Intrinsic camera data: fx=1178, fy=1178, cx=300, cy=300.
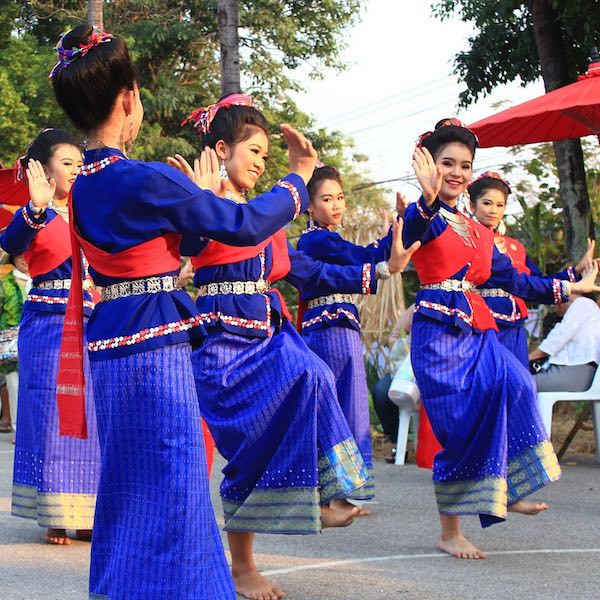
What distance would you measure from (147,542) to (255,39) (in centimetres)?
1982

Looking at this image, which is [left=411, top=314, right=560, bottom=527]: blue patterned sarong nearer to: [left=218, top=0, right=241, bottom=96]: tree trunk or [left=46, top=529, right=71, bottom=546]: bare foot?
[left=46, top=529, right=71, bottom=546]: bare foot

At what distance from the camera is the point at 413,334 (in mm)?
5441

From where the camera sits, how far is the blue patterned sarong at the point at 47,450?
5.51 m

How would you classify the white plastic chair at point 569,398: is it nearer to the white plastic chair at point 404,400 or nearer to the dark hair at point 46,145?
the white plastic chair at point 404,400

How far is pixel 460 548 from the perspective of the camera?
17.0 ft

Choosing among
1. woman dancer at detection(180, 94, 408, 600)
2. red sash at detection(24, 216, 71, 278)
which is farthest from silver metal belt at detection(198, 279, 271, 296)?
red sash at detection(24, 216, 71, 278)

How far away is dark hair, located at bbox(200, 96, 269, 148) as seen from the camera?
184 inches

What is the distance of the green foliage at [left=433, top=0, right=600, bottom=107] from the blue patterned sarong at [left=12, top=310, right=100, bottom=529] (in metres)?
6.47

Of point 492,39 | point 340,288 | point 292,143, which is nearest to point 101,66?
point 292,143

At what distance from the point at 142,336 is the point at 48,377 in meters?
2.56

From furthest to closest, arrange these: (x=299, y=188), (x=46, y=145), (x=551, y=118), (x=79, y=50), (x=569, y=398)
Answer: (x=569, y=398) → (x=551, y=118) → (x=46, y=145) → (x=299, y=188) → (x=79, y=50)

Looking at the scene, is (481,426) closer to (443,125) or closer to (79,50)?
(443,125)

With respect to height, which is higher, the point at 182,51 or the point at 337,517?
the point at 182,51

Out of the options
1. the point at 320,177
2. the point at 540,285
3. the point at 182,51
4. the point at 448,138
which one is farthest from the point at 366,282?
the point at 182,51
